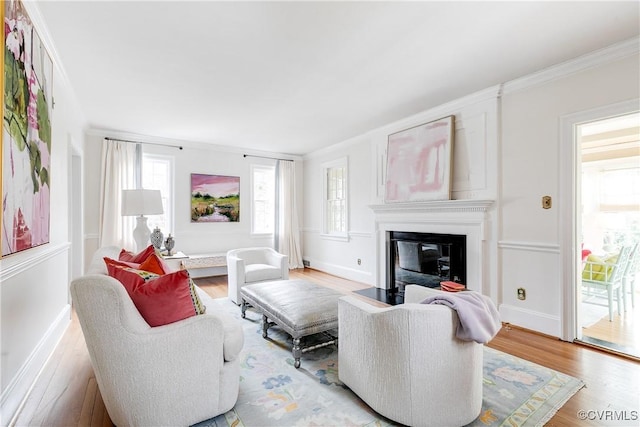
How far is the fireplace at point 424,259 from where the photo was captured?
3586 mm

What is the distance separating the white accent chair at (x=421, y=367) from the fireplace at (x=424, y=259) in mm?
2029

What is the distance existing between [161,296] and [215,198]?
14.3ft

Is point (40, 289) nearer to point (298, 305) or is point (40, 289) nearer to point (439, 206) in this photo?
point (298, 305)

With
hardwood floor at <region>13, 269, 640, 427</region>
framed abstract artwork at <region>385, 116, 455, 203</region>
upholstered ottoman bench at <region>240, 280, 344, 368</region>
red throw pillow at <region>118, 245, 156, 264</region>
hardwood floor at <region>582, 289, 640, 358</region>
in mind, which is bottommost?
hardwood floor at <region>13, 269, 640, 427</region>

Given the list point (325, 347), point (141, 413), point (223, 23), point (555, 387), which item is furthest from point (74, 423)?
point (555, 387)

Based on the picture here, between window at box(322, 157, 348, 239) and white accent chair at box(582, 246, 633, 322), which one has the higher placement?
window at box(322, 157, 348, 239)

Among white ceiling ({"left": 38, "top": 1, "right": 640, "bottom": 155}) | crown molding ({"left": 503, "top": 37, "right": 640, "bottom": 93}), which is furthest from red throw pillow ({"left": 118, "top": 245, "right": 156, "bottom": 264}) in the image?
crown molding ({"left": 503, "top": 37, "right": 640, "bottom": 93})

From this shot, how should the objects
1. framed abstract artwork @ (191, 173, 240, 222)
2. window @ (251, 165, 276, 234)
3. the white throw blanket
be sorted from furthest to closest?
window @ (251, 165, 276, 234) → framed abstract artwork @ (191, 173, 240, 222) → the white throw blanket

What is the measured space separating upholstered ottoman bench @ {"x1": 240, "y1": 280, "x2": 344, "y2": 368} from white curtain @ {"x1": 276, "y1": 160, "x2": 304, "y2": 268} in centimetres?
317

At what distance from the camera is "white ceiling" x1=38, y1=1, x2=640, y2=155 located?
2.01 metres

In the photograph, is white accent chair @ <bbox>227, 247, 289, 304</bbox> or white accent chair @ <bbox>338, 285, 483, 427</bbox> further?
white accent chair @ <bbox>227, 247, 289, 304</bbox>

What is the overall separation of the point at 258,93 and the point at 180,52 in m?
0.96

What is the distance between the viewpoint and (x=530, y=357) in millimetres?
2457

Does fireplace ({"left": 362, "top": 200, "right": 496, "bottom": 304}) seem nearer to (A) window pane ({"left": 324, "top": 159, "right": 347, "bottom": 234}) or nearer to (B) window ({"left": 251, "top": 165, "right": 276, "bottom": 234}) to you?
(A) window pane ({"left": 324, "top": 159, "right": 347, "bottom": 234})
